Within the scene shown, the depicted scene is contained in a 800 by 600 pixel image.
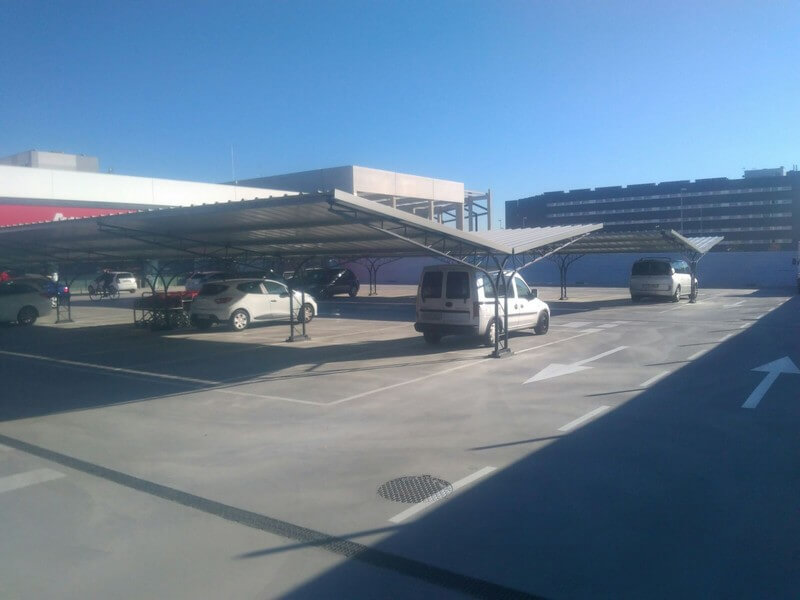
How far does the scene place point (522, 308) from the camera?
57.4ft

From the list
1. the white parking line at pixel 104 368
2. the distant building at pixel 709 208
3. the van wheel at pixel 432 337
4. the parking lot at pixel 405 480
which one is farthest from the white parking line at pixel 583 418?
the distant building at pixel 709 208

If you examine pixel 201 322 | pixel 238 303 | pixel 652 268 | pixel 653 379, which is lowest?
pixel 653 379

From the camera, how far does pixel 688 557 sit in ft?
16.1

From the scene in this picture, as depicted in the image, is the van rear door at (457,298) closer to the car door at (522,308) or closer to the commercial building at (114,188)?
the car door at (522,308)

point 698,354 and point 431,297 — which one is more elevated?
point 431,297

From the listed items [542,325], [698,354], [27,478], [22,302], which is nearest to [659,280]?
[542,325]

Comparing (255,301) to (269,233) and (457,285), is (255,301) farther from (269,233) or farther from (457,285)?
(457,285)

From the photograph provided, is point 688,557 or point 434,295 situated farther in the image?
point 434,295

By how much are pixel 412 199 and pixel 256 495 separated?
45.8 meters

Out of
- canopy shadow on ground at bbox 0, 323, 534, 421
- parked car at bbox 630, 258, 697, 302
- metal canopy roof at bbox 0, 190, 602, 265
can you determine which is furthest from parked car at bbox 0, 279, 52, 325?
parked car at bbox 630, 258, 697, 302

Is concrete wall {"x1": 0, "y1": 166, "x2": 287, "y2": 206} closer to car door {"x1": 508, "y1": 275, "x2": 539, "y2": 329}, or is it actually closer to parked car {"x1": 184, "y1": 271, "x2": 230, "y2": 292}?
parked car {"x1": 184, "y1": 271, "x2": 230, "y2": 292}

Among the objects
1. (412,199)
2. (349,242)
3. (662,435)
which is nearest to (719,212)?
(412,199)

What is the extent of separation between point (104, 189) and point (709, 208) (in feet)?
293

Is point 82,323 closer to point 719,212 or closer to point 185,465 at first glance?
point 185,465
